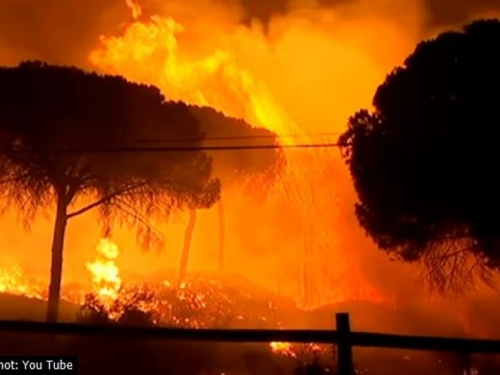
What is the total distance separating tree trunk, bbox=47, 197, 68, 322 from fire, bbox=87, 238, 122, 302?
150 centimetres

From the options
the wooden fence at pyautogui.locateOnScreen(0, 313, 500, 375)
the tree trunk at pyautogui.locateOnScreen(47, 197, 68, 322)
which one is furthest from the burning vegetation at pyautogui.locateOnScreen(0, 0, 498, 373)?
the wooden fence at pyautogui.locateOnScreen(0, 313, 500, 375)

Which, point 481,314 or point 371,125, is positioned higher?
point 371,125

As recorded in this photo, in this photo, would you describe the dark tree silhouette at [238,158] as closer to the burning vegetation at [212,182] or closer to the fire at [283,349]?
the burning vegetation at [212,182]

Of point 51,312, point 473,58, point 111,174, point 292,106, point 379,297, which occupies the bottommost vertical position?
point 51,312

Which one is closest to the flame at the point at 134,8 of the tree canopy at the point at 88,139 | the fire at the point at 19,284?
the tree canopy at the point at 88,139

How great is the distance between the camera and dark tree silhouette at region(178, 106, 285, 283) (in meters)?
25.2

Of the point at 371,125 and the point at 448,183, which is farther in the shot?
the point at 371,125

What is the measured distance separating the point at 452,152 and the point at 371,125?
2.62m

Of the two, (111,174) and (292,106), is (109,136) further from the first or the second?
(292,106)

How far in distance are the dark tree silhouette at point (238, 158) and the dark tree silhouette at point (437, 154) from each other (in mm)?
6554

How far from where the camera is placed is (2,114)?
65.6 feet

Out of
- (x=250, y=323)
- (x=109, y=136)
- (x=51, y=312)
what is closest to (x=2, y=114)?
(x=109, y=136)

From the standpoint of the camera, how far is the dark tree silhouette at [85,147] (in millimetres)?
20016

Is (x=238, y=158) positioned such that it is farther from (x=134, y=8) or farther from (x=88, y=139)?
(x=88, y=139)
